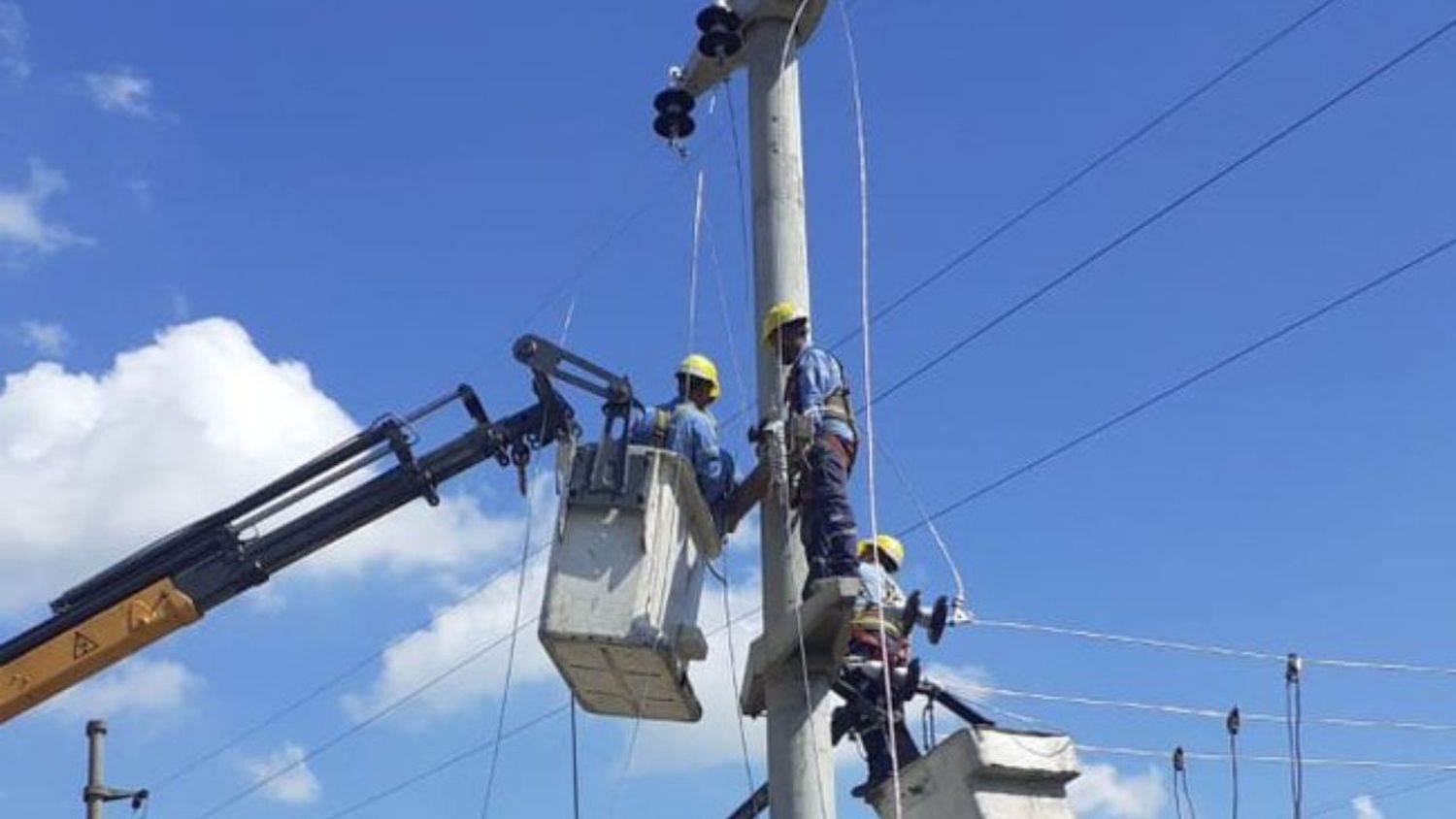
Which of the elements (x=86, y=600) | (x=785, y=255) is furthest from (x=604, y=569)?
(x=86, y=600)

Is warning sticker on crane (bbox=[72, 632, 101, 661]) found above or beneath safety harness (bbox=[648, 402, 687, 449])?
above

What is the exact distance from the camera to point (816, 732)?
601 centimetres

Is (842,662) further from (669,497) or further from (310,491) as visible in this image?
(310,491)

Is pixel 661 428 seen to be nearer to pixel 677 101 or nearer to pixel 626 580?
pixel 626 580

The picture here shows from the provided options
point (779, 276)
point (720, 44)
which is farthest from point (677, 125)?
point (779, 276)

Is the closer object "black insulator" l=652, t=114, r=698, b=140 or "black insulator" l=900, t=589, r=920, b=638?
"black insulator" l=900, t=589, r=920, b=638

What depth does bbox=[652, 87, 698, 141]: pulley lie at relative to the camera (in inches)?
313

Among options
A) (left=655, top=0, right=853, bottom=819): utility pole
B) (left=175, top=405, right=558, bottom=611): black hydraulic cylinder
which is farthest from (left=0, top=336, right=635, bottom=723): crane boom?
(left=655, top=0, right=853, bottom=819): utility pole

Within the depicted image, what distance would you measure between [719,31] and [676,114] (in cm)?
59

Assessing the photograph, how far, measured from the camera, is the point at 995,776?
237 inches

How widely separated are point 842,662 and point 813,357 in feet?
3.55

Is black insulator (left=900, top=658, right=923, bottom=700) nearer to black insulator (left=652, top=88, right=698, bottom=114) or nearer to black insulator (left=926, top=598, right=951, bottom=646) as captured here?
black insulator (left=926, top=598, right=951, bottom=646)

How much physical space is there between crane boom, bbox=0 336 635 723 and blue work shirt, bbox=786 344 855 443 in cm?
262

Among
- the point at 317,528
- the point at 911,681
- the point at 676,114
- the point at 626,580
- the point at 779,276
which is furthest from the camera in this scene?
the point at 317,528
